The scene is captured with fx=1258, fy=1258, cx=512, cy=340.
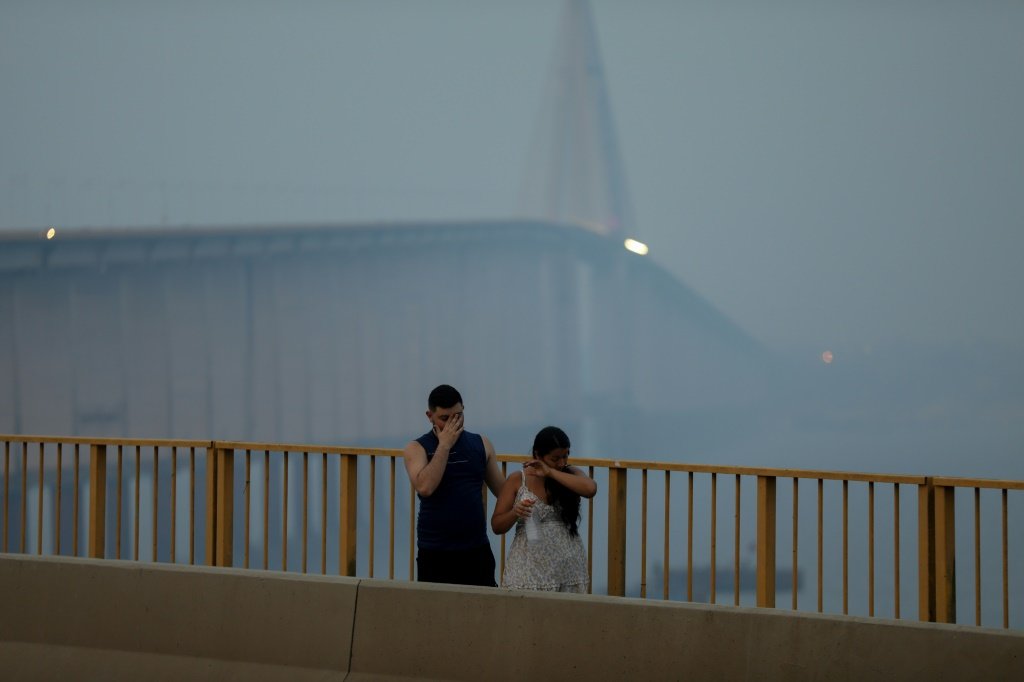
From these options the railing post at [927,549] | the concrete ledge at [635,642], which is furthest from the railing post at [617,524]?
the railing post at [927,549]

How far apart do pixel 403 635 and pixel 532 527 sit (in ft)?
2.96

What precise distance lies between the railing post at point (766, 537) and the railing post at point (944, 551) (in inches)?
31.5

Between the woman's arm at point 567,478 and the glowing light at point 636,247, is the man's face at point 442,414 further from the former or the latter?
the glowing light at point 636,247

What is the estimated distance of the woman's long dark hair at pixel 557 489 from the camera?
6.11 metres

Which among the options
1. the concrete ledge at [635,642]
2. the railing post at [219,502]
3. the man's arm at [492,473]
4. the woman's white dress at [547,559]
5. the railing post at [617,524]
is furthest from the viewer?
the railing post at [219,502]

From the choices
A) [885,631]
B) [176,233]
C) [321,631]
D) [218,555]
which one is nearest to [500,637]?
[321,631]

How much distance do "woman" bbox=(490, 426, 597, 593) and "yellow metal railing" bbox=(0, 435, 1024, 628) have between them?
202 mm

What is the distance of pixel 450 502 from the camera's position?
Answer: 20.4 ft

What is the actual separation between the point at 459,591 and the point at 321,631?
664mm

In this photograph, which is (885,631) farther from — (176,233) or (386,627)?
(176,233)

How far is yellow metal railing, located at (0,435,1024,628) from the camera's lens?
628cm

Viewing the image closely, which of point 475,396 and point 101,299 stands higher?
point 101,299

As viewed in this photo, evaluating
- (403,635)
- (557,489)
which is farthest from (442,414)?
(403,635)

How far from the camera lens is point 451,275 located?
→ 69250 millimetres
